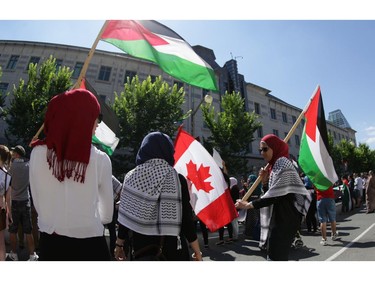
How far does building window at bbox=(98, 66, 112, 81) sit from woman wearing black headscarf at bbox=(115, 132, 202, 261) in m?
23.0

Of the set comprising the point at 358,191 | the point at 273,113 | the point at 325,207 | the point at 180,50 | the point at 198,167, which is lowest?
the point at 358,191

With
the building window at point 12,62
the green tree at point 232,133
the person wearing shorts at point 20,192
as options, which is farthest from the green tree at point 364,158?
the person wearing shorts at point 20,192

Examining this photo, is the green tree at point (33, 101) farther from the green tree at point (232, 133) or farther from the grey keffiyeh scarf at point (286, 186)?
the grey keffiyeh scarf at point (286, 186)

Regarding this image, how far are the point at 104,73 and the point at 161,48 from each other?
2176 centimetres

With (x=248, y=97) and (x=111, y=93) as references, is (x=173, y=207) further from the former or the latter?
(x=248, y=97)

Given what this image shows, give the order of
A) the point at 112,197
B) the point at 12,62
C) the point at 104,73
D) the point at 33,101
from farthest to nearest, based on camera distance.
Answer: the point at 104,73, the point at 12,62, the point at 33,101, the point at 112,197

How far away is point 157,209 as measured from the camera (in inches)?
88.9

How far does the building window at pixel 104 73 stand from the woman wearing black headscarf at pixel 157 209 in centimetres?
2295

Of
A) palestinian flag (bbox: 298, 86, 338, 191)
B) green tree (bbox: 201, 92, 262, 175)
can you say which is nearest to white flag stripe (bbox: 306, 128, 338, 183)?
palestinian flag (bbox: 298, 86, 338, 191)

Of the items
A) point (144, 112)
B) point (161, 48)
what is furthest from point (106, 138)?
point (144, 112)

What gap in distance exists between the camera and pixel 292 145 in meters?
36.3

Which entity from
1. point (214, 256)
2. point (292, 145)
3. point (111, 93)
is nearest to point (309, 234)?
point (214, 256)

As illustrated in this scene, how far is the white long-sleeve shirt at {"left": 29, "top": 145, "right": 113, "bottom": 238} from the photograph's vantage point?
1727mm

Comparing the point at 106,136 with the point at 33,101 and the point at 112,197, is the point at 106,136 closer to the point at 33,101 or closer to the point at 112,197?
the point at 112,197
